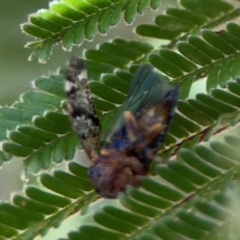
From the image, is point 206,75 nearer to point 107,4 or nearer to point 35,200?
point 107,4

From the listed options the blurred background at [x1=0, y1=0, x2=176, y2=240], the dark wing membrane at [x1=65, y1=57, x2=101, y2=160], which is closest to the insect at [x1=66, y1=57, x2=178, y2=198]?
the dark wing membrane at [x1=65, y1=57, x2=101, y2=160]

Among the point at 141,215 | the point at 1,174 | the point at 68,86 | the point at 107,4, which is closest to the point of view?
the point at 141,215

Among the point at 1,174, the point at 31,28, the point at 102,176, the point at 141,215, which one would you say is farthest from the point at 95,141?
the point at 1,174

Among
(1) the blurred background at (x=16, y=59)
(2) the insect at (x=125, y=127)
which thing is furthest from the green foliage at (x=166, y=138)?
(1) the blurred background at (x=16, y=59)

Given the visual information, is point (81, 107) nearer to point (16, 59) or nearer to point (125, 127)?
point (125, 127)

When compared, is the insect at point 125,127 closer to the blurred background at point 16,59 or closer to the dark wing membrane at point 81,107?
the dark wing membrane at point 81,107

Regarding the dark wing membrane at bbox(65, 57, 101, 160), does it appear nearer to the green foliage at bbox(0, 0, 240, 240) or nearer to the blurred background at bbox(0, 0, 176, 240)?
the green foliage at bbox(0, 0, 240, 240)

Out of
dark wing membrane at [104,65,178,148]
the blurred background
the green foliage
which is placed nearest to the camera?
the green foliage
